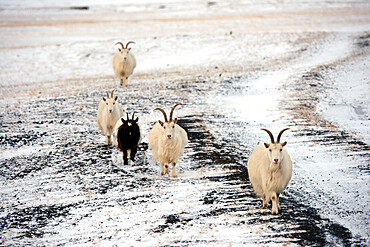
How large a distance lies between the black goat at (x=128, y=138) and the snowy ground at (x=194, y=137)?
317 millimetres

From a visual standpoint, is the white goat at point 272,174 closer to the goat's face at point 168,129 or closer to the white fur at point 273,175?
the white fur at point 273,175

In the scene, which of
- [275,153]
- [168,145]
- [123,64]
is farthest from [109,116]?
[123,64]

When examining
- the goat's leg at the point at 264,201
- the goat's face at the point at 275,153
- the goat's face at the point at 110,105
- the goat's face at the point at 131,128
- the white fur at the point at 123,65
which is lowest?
the goat's leg at the point at 264,201

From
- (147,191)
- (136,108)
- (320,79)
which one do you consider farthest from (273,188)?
(320,79)

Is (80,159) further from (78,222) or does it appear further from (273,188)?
(273,188)

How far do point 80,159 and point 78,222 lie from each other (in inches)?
A: 118

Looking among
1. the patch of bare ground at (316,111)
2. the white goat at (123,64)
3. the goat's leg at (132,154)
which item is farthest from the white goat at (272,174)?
the white goat at (123,64)

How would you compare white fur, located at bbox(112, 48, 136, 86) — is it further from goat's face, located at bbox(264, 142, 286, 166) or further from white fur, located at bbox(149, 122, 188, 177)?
goat's face, located at bbox(264, 142, 286, 166)

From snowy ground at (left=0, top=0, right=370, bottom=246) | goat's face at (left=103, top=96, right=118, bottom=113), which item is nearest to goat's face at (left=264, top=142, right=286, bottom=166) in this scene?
snowy ground at (left=0, top=0, right=370, bottom=246)

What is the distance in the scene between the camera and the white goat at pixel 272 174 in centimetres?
757

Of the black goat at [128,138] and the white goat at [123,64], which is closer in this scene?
the black goat at [128,138]

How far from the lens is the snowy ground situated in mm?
7254

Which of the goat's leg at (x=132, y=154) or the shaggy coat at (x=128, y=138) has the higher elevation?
the shaggy coat at (x=128, y=138)

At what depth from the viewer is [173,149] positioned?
9.20 meters
